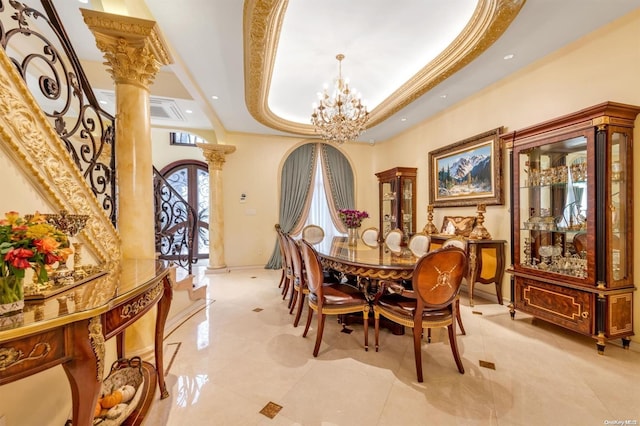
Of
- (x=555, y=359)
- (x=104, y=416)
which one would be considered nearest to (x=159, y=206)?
(x=104, y=416)

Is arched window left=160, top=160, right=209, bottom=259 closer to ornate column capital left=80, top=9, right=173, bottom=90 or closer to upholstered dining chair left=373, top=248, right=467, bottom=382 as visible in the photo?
ornate column capital left=80, top=9, right=173, bottom=90

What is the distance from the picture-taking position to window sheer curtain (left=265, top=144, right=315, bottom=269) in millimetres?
6121

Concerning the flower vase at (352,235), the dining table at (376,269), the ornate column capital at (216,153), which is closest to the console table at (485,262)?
the dining table at (376,269)

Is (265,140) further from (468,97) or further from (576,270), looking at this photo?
(576,270)

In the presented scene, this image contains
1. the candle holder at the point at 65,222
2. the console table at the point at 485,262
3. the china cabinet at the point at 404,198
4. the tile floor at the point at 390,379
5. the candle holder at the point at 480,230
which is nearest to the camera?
the candle holder at the point at 65,222

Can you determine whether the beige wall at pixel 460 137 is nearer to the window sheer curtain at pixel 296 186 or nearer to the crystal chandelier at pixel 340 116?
the window sheer curtain at pixel 296 186

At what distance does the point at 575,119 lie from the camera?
241cm

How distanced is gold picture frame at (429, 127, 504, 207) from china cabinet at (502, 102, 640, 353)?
62 cm

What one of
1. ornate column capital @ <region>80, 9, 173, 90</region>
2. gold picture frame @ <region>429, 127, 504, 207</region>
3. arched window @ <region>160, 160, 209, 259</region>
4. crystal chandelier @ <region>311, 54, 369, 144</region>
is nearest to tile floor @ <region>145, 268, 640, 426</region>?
gold picture frame @ <region>429, 127, 504, 207</region>

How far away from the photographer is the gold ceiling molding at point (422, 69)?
90.8 inches

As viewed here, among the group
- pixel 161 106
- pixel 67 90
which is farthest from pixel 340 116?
pixel 161 106

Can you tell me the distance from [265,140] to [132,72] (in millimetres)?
3884

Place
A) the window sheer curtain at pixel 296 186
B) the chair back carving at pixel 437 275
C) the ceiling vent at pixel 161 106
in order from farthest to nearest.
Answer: the window sheer curtain at pixel 296 186 → the ceiling vent at pixel 161 106 → the chair back carving at pixel 437 275

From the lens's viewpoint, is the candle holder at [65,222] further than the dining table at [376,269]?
No
